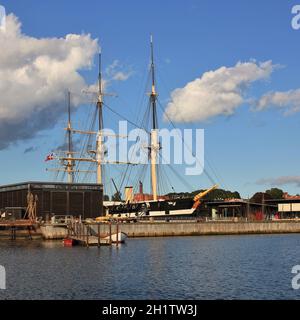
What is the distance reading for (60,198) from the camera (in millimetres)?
122500

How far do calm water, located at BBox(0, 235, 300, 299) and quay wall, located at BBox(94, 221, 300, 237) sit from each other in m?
36.5

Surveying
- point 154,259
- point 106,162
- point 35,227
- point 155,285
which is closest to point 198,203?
point 106,162

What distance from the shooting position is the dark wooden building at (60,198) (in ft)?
396

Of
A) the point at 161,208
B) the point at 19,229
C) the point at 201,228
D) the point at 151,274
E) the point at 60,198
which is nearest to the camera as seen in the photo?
the point at 151,274

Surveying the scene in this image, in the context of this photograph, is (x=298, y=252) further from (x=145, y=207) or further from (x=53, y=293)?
(x=145, y=207)

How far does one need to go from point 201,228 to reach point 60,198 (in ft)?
105

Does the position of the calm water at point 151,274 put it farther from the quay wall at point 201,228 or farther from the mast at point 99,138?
the mast at point 99,138

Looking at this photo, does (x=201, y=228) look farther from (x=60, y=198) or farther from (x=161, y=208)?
(x=60, y=198)

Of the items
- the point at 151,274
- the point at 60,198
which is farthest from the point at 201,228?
the point at 151,274

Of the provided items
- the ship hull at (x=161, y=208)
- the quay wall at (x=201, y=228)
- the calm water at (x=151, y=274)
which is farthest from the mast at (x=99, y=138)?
the calm water at (x=151, y=274)

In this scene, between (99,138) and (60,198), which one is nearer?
(60,198)

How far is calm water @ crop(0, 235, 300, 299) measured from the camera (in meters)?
42.0

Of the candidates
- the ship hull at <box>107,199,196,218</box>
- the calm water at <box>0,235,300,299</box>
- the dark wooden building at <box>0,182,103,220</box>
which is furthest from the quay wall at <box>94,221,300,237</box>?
the calm water at <box>0,235,300,299</box>
